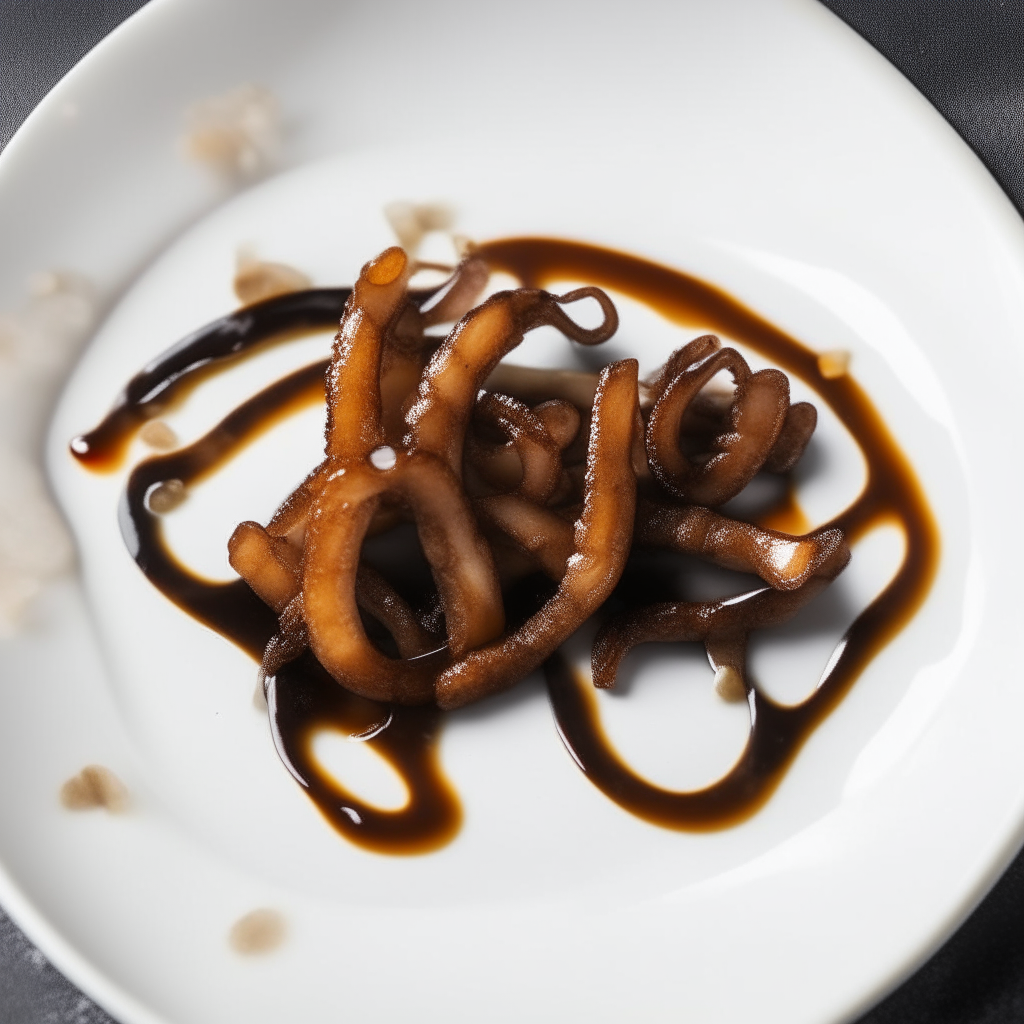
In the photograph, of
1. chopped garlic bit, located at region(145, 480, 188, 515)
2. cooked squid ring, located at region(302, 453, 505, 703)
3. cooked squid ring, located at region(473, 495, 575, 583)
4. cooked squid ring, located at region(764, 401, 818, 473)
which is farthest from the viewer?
chopped garlic bit, located at region(145, 480, 188, 515)

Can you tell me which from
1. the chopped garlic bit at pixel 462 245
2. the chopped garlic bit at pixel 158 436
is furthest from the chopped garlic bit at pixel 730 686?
the chopped garlic bit at pixel 158 436

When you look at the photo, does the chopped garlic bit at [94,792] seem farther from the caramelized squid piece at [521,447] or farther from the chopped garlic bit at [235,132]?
the chopped garlic bit at [235,132]

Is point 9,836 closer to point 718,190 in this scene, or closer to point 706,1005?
point 706,1005

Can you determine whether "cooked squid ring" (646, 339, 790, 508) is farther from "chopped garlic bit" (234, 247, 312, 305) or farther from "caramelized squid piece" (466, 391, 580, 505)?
"chopped garlic bit" (234, 247, 312, 305)

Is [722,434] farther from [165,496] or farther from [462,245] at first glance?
[165,496]

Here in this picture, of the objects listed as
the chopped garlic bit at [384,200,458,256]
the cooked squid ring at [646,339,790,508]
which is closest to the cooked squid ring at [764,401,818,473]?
the cooked squid ring at [646,339,790,508]
